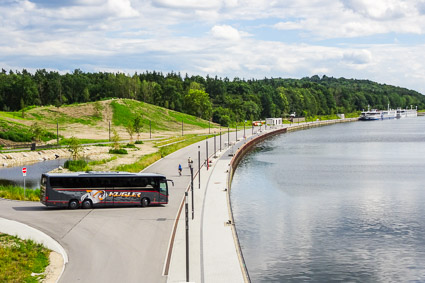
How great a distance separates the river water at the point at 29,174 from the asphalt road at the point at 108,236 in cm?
2066

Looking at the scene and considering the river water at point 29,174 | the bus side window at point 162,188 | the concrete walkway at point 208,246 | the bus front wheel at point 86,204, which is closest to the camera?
the concrete walkway at point 208,246

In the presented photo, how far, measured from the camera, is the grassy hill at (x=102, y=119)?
147012 mm

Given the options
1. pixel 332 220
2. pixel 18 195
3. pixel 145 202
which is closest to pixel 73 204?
pixel 145 202

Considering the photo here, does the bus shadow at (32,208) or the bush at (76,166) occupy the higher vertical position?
the bush at (76,166)

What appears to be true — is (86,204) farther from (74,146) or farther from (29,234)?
(74,146)

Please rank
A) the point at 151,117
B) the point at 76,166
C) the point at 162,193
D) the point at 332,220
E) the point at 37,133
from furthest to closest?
the point at 151,117
the point at 37,133
the point at 76,166
the point at 332,220
the point at 162,193

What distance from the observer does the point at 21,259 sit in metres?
29.3

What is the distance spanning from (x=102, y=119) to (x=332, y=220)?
131m

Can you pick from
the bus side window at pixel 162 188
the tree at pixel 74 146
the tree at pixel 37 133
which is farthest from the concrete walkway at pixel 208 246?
the tree at pixel 37 133

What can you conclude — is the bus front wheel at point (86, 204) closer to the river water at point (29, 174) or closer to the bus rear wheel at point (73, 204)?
the bus rear wheel at point (73, 204)

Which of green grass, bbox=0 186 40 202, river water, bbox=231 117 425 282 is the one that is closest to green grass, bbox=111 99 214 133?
river water, bbox=231 117 425 282

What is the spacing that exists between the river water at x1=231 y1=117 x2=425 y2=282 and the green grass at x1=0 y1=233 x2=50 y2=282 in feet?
43.3

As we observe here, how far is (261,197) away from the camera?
60.5 meters

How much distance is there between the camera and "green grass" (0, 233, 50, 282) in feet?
88.2
